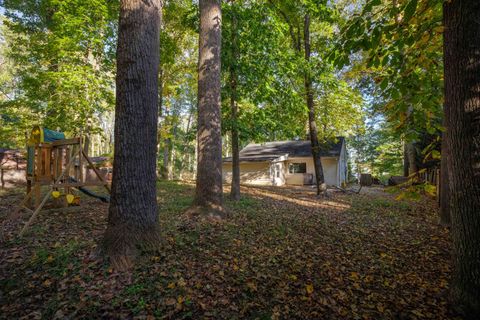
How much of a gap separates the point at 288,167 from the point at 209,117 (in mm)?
18905

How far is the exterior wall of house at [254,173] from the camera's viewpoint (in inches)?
939

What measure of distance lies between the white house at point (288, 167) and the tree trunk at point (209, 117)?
16.5 metres

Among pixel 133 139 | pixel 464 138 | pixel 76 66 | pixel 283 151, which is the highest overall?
pixel 76 66

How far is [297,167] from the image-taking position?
25.1 metres

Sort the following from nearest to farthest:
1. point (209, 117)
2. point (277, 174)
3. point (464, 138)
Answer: point (464, 138) → point (209, 117) → point (277, 174)

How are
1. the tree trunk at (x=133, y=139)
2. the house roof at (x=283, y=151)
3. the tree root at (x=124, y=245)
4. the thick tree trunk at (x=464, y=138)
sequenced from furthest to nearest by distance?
the house roof at (x=283, y=151) → the tree trunk at (x=133, y=139) → the tree root at (x=124, y=245) → the thick tree trunk at (x=464, y=138)

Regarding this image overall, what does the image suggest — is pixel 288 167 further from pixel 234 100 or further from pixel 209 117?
pixel 209 117

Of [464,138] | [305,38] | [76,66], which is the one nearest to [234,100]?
[76,66]

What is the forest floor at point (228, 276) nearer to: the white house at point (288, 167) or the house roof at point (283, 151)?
the white house at point (288, 167)

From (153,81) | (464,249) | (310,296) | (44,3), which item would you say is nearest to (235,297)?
(310,296)

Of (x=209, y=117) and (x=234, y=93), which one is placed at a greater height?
(x=234, y=93)

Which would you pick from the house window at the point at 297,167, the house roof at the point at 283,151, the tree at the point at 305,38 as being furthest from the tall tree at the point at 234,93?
the house window at the point at 297,167

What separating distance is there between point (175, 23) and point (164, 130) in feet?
24.1

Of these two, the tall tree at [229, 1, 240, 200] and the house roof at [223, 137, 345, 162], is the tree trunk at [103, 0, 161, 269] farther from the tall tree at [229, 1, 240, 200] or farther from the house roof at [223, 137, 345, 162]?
the house roof at [223, 137, 345, 162]
